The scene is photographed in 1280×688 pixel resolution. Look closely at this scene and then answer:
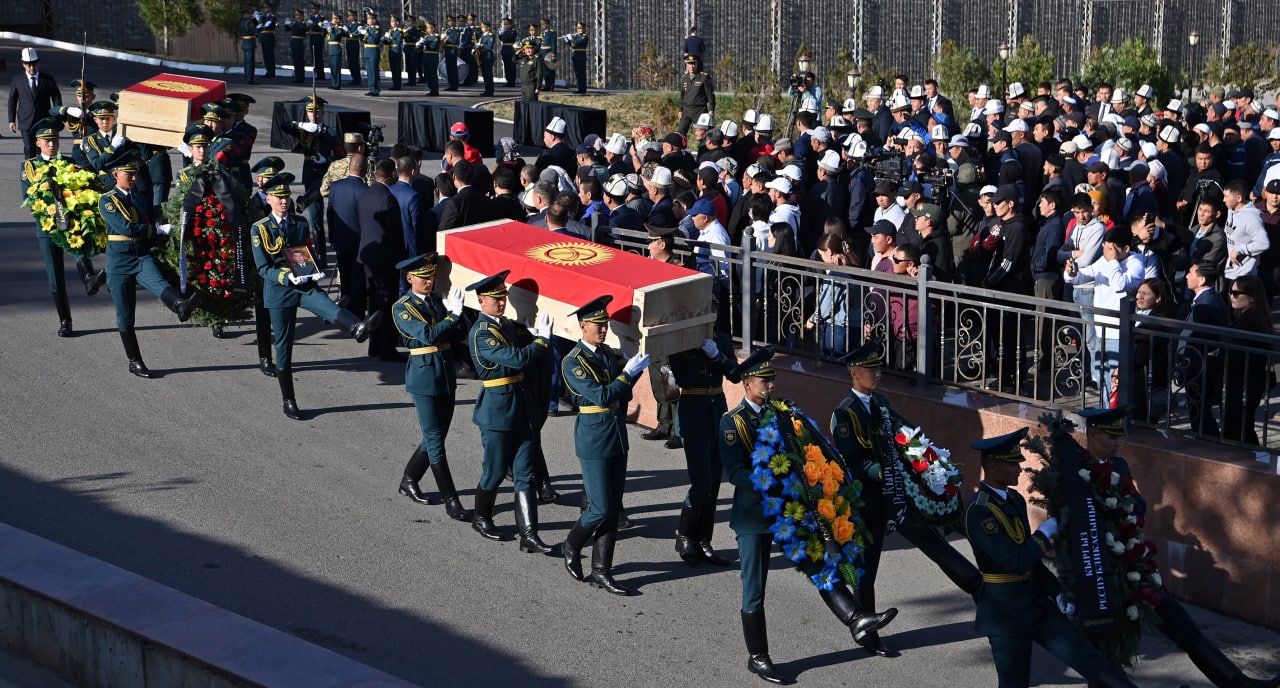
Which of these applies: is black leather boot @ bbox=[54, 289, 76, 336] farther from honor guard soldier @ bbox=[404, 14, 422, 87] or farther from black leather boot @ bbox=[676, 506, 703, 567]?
honor guard soldier @ bbox=[404, 14, 422, 87]

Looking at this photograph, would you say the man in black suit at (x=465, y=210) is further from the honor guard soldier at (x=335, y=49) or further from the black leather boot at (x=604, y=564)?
the honor guard soldier at (x=335, y=49)

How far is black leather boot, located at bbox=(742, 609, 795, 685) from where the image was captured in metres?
7.31

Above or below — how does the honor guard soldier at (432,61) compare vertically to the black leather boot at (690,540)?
above

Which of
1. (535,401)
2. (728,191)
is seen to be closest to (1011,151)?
(728,191)

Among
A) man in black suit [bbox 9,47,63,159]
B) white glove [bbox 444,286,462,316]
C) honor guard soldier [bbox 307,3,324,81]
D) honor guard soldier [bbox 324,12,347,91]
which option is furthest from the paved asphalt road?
honor guard soldier [bbox 307,3,324,81]

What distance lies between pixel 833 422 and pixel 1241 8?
39.1m

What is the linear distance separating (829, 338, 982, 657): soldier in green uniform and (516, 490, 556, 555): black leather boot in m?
2.03

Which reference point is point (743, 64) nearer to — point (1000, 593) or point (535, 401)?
point (535, 401)

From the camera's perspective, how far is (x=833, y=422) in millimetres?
7855

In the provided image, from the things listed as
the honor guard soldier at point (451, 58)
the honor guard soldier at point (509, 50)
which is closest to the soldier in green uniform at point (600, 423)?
the honor guard soldier at point (451, 58)

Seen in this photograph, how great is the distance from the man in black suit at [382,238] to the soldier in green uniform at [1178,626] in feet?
21.5

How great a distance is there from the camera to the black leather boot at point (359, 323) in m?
10.9

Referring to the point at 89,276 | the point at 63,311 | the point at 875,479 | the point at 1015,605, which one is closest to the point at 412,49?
the point at 89,276

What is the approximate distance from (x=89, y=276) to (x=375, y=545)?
250 inches
